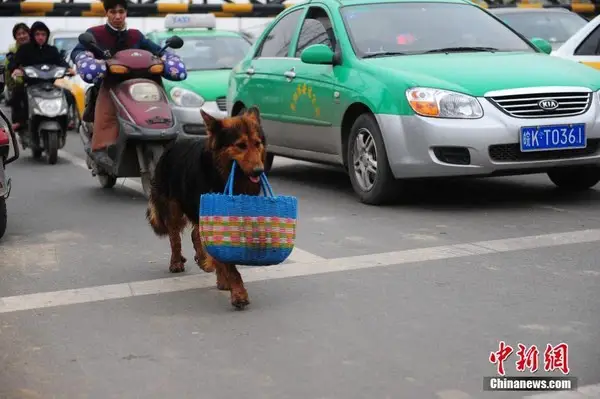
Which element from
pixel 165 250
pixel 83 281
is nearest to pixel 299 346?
pixel 83 281

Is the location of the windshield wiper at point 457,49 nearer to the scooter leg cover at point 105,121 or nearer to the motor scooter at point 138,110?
the motor scooter at point 138,110

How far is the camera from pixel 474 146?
8.98 meters

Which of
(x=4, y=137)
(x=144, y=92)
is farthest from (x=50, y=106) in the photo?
(x=4, y=137)

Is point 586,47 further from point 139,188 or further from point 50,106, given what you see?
point 50,106

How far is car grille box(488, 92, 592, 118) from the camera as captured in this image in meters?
9.06

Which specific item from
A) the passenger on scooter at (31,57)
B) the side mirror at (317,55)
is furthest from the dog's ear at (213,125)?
the passenger on scooter at (31,57)

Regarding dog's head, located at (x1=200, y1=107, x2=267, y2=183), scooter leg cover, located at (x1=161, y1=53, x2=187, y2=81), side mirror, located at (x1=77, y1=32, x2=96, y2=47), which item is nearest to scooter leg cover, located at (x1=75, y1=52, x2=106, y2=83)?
side mirror, located at (x1=77, y1=32, x2=96, y2=47)

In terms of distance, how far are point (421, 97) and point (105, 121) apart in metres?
3.10

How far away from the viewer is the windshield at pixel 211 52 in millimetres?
15906

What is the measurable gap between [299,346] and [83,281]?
2112 mm

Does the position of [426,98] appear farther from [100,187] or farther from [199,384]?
[199,384]

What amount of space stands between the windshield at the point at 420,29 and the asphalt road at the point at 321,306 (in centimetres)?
140

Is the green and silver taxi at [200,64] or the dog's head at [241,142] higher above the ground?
the dog's head at [241,142]

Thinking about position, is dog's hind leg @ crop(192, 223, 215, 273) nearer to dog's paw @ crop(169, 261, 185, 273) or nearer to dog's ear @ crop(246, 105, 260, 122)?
dog's paw @ crop(169, 261, 185, 273)
